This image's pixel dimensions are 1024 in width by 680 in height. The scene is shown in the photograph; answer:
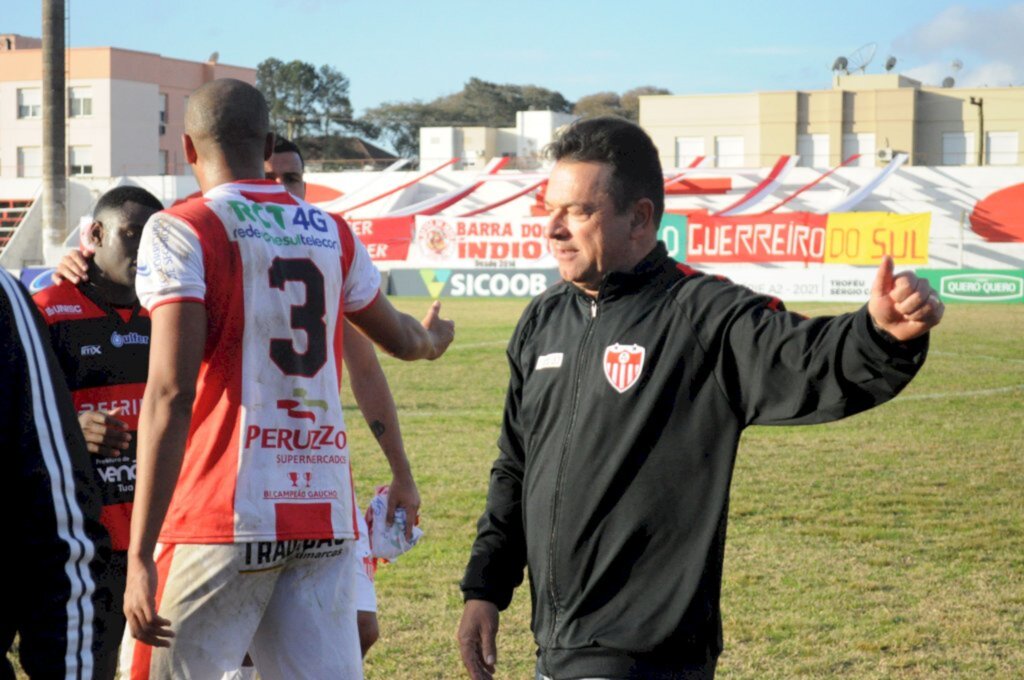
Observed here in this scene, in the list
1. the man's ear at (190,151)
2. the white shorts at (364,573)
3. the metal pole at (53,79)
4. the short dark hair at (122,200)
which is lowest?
the white shorts at (364,573)

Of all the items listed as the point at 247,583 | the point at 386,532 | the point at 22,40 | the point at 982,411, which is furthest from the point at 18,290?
the point at 22,40

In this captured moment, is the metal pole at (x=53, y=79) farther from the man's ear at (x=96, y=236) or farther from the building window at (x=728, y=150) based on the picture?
the building window at (x=728, y=150)

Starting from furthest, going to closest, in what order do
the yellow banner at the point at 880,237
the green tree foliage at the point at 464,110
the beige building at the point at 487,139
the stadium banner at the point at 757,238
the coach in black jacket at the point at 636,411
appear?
the green tree foliage at the point at 464,110 → the beige building at the point at 487,139 → the stadium banner at the point at 757,238 → the yellow banner at the point at 880,237 → the coach in black jacket at the point at 636,411

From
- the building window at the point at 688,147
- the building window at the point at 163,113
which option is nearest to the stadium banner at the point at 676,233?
the building window at the point at 688,147

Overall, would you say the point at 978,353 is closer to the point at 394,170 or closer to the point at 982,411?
the point at 982,411

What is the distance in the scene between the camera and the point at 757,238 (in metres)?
38.0

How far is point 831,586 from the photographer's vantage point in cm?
709

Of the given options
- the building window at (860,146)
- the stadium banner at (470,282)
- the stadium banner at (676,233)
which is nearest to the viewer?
the stadium banner at (470,282)

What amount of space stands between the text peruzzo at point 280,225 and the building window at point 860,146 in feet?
211

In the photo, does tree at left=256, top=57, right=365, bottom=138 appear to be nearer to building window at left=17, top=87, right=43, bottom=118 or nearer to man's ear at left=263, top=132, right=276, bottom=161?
building window at left=17, top=87, right=43, bottom=118

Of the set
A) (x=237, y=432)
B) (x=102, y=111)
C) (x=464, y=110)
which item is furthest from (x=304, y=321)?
(x=464, y=110)

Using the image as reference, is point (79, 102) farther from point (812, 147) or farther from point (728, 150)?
point (812, 147)

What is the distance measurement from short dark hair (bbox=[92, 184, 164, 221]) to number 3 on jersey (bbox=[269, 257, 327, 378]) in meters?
1.21

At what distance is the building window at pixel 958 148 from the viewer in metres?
64.6
